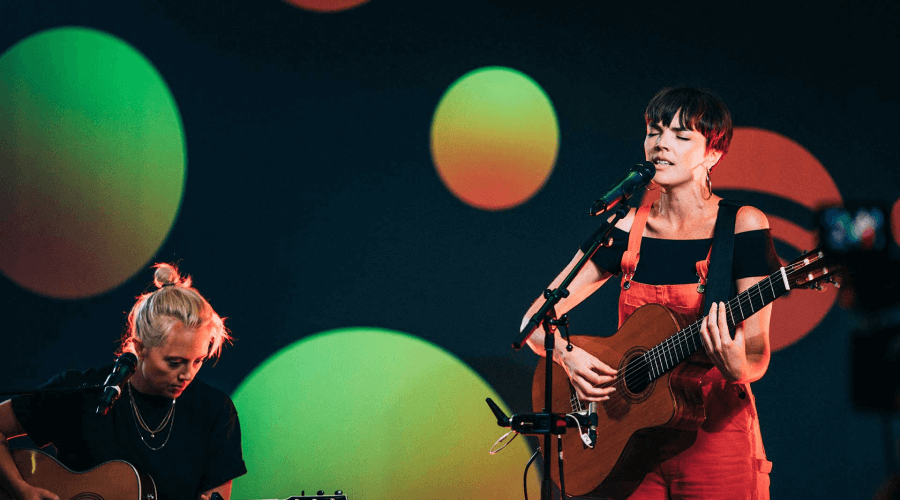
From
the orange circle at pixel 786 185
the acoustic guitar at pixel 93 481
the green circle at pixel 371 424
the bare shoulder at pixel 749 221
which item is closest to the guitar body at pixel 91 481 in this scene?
the acoustic guitar at pixel 93 481

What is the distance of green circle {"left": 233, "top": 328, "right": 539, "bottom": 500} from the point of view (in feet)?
11.5

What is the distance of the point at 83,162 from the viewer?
12.0 feet

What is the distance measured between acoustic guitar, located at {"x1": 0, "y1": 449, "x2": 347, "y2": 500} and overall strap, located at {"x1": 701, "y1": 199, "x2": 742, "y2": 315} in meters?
1.54

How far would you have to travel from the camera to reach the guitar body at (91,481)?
2715 millimetres

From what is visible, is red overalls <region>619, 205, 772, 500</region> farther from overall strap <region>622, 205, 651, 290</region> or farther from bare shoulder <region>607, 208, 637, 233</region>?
bare shoulder <region>607, 208, 637, 233</region>

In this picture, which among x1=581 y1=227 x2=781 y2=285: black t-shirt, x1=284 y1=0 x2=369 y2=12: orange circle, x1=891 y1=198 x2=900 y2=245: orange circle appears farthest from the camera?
x1=284 y1=0 x2=369 y2=12: orange circle

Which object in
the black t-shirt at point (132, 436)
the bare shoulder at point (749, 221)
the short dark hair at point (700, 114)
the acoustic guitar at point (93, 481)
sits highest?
the short dark hair at point (700, 114)

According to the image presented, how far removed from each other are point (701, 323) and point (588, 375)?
1.69 feet

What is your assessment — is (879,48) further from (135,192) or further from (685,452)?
(135,192)

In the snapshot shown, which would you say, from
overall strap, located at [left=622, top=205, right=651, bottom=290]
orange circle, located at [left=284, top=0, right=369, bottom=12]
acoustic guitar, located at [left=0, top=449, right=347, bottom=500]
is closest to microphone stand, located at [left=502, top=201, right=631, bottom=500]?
overall strap, located at [left=622, top=205, right=651, bottom=290]

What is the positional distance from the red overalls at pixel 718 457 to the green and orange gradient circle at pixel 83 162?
261 cm

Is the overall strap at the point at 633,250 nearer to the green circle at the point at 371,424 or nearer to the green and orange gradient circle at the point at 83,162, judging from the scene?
the green circle at the point at 371,424

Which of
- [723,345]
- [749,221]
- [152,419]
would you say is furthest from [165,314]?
[749,221]

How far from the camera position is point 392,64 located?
378cm
